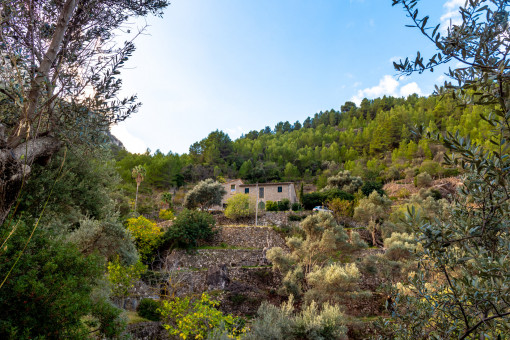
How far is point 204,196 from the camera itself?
126 ft

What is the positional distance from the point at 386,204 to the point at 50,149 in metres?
33.9

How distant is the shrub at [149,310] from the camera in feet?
47.0

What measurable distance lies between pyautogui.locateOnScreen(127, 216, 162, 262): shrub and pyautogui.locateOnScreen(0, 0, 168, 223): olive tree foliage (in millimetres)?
23194

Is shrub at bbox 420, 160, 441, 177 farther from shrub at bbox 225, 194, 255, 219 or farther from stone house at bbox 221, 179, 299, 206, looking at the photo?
shrub at bbox 225, 194, 255, 219

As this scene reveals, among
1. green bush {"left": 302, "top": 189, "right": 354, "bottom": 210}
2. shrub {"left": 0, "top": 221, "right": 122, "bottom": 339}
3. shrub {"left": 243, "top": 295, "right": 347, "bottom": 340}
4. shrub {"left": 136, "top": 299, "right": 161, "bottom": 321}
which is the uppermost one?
shrub {"left": 0, "top": 221, "right": 122, "bottom": 339}

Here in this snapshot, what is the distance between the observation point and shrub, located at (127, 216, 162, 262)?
25219 millimetres

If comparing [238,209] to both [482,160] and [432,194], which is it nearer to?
[432,194]

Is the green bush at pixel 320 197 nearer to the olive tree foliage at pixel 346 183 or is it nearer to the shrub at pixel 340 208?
the shrub at pixel 340 208

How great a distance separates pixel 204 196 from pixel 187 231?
38.2 feet

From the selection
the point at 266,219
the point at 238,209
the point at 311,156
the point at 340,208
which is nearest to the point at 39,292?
the point at 238,209

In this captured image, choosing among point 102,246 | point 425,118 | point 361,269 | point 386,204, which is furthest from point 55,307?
point 425,118

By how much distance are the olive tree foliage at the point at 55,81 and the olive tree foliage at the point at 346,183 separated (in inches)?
1658

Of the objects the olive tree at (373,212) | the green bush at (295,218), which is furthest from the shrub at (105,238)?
the olive tree at (373,212)

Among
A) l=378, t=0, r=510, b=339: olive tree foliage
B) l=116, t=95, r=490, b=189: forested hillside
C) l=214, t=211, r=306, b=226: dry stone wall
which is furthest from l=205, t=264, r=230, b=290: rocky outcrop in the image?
l=116, t=95, r=490, b=189: forested hillside
